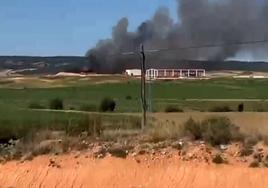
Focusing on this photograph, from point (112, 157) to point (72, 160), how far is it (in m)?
1.38

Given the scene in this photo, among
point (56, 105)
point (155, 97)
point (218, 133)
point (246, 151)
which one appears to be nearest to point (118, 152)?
point (218, 133)

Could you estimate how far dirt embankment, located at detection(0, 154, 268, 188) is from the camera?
20.8m

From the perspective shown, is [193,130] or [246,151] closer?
[246,151]

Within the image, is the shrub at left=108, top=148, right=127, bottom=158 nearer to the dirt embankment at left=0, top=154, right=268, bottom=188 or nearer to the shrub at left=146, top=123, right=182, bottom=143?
the dirt embankment at left=0, top=154, right=268, bottom=188

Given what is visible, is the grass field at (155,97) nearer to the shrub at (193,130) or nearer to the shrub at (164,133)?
the shrub at (164,133)

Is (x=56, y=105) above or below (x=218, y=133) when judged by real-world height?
below

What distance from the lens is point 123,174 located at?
2167cm

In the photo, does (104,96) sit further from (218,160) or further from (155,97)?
(218,160)

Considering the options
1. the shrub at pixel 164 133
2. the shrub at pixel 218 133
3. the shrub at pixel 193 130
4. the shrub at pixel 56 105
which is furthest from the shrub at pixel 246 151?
the shrub at pixel 56 105

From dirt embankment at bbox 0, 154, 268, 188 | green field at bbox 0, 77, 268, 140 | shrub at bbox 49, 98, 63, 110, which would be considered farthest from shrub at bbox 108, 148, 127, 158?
shrub at bbox 49, 98, 63, 110

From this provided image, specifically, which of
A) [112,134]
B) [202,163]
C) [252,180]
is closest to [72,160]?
[112,134]

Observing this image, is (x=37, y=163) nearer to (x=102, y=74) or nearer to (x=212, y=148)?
(x=212, y=148)

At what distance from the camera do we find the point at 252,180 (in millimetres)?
20484

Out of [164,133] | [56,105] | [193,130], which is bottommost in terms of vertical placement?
[56,105]
